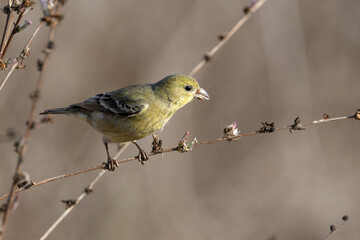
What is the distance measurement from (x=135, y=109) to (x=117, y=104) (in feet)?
0.89

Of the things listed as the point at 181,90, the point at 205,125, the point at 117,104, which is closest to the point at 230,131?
the point at 181,90

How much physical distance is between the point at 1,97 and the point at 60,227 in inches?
86.9

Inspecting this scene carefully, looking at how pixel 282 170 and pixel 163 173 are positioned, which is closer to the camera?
pixel 163 173

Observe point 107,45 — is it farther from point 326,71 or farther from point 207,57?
point 207,57

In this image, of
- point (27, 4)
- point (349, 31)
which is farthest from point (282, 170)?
point (27, 4)

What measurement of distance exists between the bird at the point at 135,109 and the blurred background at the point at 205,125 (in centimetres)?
198

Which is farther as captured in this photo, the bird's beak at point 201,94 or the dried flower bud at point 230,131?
the bird's beak at point 201,94

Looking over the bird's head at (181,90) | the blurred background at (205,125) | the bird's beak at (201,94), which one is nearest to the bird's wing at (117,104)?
the bird's head at (181,90)

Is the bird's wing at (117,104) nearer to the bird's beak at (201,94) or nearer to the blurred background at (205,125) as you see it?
the bird's beak at (201,94)

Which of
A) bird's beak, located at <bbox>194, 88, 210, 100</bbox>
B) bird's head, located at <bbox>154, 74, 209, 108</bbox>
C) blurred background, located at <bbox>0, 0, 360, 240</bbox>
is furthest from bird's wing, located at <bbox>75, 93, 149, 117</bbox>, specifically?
blurred background, located at <bbox>0, 0, 360, 240</bbox>

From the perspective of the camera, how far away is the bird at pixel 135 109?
15.6 ft

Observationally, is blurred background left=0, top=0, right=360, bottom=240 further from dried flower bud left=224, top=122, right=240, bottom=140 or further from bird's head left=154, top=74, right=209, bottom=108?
dried flower bud left=224, top=122, right=240, bottom=140

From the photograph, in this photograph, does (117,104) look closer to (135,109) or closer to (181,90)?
(135,109)

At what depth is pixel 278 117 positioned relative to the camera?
928 centimetres
